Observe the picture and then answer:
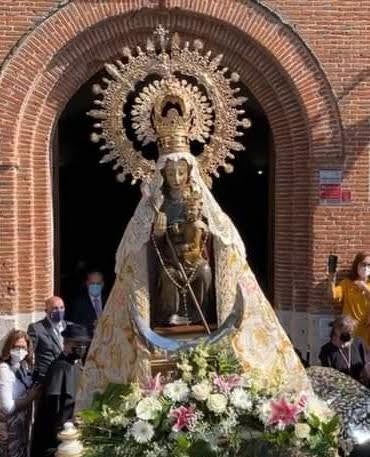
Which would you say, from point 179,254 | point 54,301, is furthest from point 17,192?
point 179,254

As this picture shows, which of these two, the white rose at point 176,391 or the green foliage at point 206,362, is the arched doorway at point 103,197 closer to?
the green foliage at point 206,362

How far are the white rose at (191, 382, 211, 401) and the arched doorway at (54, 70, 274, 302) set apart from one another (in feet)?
25.6

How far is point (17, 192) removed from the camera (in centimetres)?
966

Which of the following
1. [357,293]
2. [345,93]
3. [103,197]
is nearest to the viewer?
[357,293]

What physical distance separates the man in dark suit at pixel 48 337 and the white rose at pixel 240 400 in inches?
108

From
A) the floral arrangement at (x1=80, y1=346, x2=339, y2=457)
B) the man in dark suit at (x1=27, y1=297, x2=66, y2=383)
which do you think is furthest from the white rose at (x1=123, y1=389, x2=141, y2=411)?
the man in dark suit at (x1=27, y1=297, x2=66, y2=383)

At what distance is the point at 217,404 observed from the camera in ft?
14.8

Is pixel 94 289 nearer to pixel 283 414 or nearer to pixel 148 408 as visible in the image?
pixel 148 408

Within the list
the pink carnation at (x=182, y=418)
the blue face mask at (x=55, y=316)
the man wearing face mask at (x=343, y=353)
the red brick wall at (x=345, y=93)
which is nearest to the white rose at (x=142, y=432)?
the pink carnation at (x=182, y=418)

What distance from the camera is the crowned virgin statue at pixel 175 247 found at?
593cm

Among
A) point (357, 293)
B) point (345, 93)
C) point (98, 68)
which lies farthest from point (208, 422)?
point (98, 68)

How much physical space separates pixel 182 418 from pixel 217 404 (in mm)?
198

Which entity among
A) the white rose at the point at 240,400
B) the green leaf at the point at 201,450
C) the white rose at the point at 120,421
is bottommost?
the green leaf at the point at 201,450

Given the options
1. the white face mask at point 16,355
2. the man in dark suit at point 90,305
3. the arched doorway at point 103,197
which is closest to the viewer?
→ the white face mask at point 16,355
